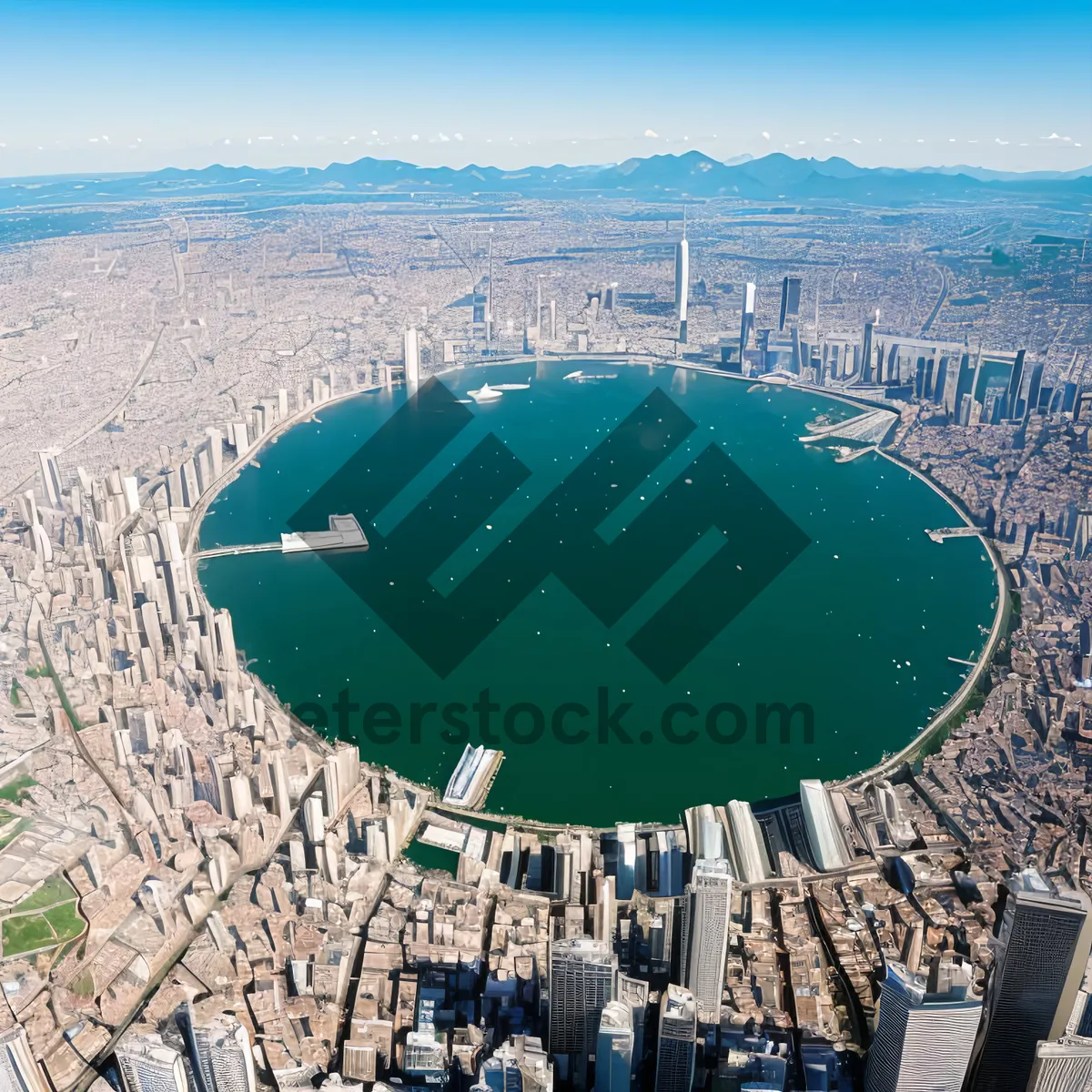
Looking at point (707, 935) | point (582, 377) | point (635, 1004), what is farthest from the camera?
point (582, 377)

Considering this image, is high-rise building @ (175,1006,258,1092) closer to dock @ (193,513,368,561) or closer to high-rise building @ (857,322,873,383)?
dock @ (193,513,368,561)

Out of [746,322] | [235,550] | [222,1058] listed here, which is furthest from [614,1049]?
[746,322]

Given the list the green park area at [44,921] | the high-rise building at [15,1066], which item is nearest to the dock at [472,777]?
the green park area at [44,921]

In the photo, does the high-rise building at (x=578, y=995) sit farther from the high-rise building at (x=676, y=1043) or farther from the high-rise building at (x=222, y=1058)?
the high-rise building at (x=222, y=1058)

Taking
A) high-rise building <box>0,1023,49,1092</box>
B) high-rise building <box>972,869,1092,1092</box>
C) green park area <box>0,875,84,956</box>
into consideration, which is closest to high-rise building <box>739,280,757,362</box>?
high-rise building <box>972,869,1092,1092</box>

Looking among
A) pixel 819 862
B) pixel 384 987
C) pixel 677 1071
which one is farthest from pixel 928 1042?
pixel 384 987

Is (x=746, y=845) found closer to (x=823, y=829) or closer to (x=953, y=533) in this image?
(x=823, y=829)

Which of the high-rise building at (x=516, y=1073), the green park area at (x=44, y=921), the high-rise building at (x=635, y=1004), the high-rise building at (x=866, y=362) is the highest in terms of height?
the high-rise building at (x=866, y=362)
